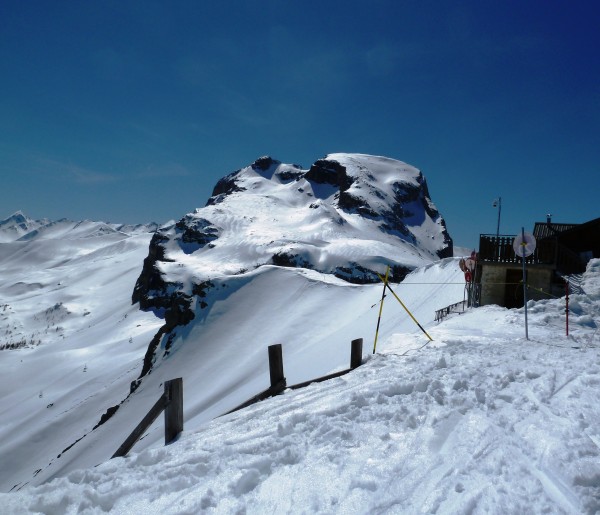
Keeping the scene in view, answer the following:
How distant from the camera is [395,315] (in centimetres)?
2295

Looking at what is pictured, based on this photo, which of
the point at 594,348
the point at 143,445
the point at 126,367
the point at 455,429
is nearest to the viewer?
the point at 455,429

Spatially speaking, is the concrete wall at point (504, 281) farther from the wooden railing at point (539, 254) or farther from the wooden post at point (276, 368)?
the wooden post at point (276, 368)

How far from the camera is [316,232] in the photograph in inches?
5133

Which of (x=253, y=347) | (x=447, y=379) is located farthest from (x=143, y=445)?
(x=447, y=379)

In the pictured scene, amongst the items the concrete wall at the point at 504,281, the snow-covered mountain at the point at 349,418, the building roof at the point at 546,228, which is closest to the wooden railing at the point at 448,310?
the snow-covered mountain at the point at 349,418

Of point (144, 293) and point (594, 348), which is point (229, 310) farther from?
point (144, 293)

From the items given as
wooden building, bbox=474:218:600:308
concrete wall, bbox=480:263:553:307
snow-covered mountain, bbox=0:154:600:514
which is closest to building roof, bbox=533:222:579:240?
snow-covered mountain, bbox=0:154:600:514

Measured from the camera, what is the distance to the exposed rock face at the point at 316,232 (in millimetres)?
107625

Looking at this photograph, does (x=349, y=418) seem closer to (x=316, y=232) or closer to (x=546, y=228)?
(x=546, y=228)

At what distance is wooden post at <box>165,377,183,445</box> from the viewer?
7.04 meters

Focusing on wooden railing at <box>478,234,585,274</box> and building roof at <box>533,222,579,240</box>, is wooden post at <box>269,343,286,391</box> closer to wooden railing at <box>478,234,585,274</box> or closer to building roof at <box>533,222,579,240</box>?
wooden railing at <box>478,234,585,274</box>

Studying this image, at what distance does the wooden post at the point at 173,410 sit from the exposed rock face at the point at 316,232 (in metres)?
61.7

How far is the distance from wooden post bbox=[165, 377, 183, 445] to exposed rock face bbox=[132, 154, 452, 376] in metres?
61.7

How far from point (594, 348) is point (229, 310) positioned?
28.4 meters
